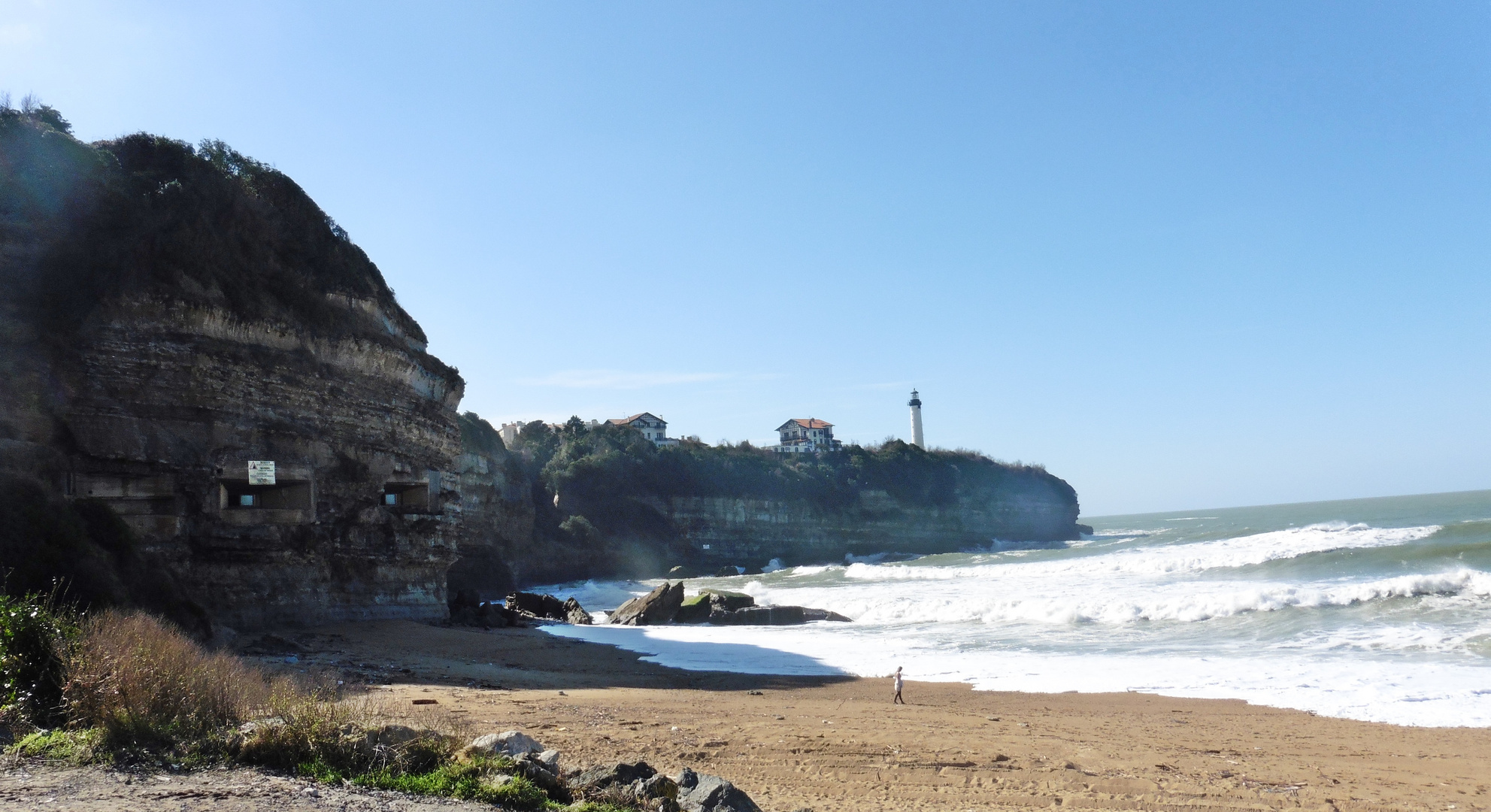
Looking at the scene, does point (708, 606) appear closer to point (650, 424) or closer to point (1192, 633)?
point (1192, 633)

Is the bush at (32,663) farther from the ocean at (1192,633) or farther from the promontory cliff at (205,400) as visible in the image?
the ocean at (1192,633)

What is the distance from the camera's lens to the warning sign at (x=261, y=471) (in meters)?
18.5

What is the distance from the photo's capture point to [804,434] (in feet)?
362

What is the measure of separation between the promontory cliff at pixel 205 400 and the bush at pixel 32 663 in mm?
5486

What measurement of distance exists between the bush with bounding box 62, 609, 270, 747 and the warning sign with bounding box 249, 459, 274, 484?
42.0ft

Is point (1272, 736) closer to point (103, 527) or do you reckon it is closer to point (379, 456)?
point (103, 527)

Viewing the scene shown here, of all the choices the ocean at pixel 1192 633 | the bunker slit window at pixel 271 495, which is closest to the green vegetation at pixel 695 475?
the bunker slit window at pixel 271 495

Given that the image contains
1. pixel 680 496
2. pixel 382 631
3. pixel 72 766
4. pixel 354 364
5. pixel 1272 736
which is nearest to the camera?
pixel 72 766

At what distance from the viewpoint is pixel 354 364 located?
21.8 meters

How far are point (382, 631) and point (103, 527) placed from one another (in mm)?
6753

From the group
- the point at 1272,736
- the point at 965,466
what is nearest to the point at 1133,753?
the point at 1272,736

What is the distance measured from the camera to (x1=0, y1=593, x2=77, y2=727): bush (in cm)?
654

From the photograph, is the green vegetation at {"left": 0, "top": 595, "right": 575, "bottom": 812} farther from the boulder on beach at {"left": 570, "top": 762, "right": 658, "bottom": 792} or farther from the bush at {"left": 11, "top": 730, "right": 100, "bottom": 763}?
the boulder on beach at {"left": 570, "top": 762, "right": 658, "bottom": 792}

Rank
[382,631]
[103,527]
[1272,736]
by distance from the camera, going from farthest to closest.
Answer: [382,631] → [103,527] → [1272,736]
